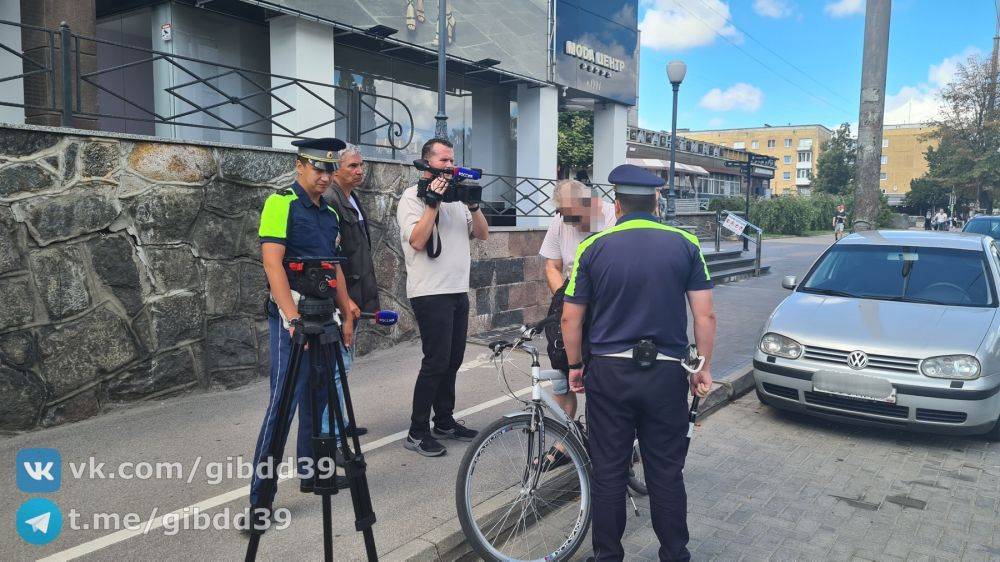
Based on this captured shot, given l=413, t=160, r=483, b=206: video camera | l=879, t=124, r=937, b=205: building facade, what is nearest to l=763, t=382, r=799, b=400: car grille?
l=413, t=160, r=483, b=206: video camera

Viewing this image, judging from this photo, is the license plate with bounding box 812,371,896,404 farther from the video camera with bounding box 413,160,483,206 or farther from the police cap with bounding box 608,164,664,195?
the video camera with bounding box 413,160,483,206

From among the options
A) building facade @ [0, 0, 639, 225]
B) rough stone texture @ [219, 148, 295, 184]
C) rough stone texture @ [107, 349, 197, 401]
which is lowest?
rough stone texture @ [107, 349, 197, 401]

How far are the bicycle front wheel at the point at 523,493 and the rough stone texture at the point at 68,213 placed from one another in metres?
3.65

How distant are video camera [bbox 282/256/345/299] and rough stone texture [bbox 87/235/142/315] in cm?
287

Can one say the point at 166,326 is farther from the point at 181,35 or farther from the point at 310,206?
the point at 181,35

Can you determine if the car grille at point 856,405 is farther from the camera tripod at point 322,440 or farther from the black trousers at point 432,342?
the camera tripod at point 322,440

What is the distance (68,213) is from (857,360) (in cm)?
601

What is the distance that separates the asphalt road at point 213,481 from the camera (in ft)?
11.1

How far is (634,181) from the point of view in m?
3.12

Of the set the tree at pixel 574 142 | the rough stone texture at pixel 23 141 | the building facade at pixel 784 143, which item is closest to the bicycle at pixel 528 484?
the rough stone texture at pixel 23 141

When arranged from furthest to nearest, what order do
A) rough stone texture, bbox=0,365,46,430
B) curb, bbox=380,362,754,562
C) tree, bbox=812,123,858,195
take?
tree, bbox=812,123,858,195
rough stone texture, bbox=0,365,46,430
curb, bbox=380,362,754,562

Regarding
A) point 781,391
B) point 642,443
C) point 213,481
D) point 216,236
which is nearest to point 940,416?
point 781,391

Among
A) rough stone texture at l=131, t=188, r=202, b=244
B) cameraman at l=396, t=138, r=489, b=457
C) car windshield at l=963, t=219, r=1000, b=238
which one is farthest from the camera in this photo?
car windshield at l=963, t=219, r=1000, b=238

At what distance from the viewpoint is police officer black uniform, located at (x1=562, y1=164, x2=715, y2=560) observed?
300 centimetres
